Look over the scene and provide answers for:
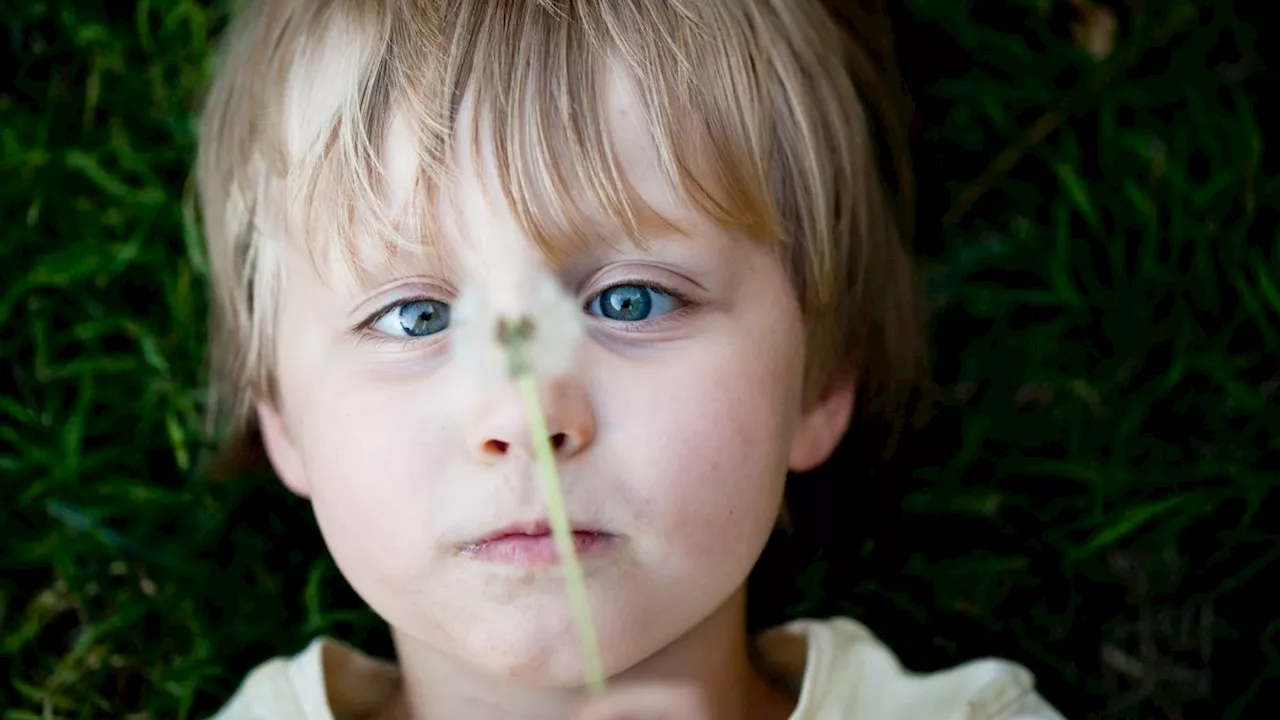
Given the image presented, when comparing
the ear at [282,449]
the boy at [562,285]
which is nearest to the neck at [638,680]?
the boy at [562,285]

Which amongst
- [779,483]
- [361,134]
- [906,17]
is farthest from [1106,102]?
Answer: [361,134]

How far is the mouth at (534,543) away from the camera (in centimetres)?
65

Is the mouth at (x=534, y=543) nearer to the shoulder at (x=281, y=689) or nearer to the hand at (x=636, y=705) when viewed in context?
the hand at (x=636, y=705)

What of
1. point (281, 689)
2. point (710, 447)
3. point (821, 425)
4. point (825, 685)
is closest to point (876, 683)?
point (825, 685)

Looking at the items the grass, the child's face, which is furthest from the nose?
the grass

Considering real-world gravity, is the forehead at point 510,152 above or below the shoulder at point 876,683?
above

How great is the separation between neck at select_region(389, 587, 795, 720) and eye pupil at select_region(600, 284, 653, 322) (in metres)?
0.18

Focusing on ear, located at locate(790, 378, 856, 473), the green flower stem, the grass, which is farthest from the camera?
the grass

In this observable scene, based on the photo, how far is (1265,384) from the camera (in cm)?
101

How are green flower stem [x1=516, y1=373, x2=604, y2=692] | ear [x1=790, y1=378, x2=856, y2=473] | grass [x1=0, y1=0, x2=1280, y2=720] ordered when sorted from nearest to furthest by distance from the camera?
green flower stem [x1=516, y1=373, x2=604, y2=692], ear [x1=790, y1=378, x2=856, y2=473], grass [x1=0, y1=0, x2=1280, y2=720]

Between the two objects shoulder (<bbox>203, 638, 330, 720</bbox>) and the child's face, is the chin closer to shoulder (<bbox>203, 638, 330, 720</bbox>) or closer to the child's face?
the child's face

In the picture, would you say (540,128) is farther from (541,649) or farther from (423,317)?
(541,649)

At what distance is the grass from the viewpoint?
1.00 m

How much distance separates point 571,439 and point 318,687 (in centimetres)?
33
